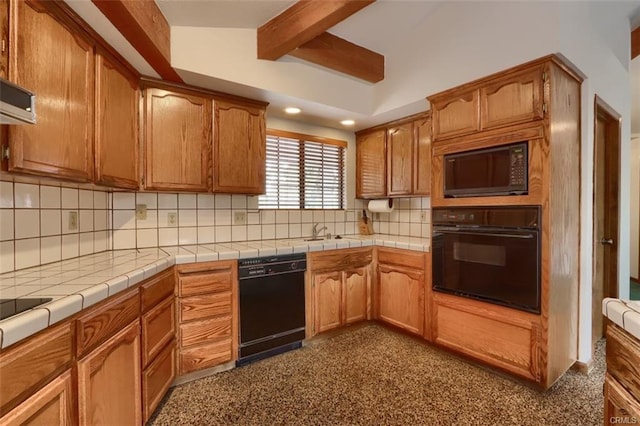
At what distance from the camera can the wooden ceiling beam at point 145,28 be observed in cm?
143

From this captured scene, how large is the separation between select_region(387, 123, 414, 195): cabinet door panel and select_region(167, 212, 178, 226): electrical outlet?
210 centimetres

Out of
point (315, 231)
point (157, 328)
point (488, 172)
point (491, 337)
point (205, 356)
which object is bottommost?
point (205, 356)

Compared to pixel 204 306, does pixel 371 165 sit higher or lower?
higher

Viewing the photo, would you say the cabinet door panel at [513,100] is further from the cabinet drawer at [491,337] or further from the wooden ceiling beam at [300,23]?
the cabinet drawer at [491,337]

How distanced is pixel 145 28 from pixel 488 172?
2336 millimetres

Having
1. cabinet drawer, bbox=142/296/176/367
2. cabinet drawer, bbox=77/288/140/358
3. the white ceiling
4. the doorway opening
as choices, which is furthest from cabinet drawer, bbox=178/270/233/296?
the doorway opening

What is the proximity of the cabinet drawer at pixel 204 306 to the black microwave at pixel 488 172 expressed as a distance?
190cm

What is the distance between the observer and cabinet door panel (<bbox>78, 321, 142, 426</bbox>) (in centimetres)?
113

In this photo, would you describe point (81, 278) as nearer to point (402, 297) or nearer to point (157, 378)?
point (157, 378)

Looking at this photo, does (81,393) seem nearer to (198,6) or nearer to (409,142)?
(198,6)

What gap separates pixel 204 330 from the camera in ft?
6.84

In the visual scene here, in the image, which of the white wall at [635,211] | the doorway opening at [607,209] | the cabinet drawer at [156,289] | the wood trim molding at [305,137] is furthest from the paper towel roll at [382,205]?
the white wall at [635,211]

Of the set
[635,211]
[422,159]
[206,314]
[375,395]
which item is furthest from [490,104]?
[635,211]

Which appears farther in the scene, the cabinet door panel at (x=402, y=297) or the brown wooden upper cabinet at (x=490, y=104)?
the cabinet door panel at (x=402, y=297)
